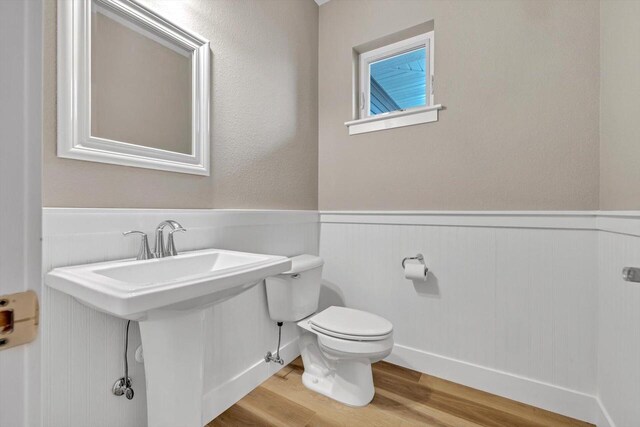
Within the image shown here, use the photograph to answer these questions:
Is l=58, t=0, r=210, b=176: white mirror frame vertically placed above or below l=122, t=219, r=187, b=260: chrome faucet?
above

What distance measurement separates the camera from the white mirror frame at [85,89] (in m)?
0.99

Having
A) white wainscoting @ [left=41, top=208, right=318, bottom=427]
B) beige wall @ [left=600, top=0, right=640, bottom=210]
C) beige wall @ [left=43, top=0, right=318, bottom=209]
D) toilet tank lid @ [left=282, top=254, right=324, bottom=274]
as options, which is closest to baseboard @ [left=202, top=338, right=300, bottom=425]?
white wainscoting @ [left=41, top=208, right=318, bottom=427]

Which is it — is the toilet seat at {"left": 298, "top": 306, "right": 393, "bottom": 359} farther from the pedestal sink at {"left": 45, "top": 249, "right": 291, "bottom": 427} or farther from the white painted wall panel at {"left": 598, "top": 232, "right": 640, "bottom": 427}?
the white painted wall panel at {"left": 598, "top": 232, "right": 640, "bottom": 427}

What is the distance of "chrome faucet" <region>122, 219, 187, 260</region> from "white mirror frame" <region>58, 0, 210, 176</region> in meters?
0.27

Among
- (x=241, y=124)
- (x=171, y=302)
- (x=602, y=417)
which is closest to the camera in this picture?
(x=171, y=302)

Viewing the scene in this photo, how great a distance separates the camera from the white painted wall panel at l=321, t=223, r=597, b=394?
147cm

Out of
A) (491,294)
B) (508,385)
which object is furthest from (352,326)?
(508,385)

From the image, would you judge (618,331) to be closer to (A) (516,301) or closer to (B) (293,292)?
(A) (516,301)

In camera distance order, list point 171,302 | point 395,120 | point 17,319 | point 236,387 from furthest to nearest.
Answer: point 395,120, point 236,387, point 171,302, point 17,319

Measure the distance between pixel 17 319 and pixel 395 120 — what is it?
77.6 inches

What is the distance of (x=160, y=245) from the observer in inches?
45.3

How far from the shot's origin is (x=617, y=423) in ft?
3.96

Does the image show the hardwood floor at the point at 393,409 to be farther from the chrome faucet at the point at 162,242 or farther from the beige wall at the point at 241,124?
the beige wall at the point at 241,124

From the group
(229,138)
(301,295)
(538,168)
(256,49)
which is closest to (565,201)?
(538,168)
